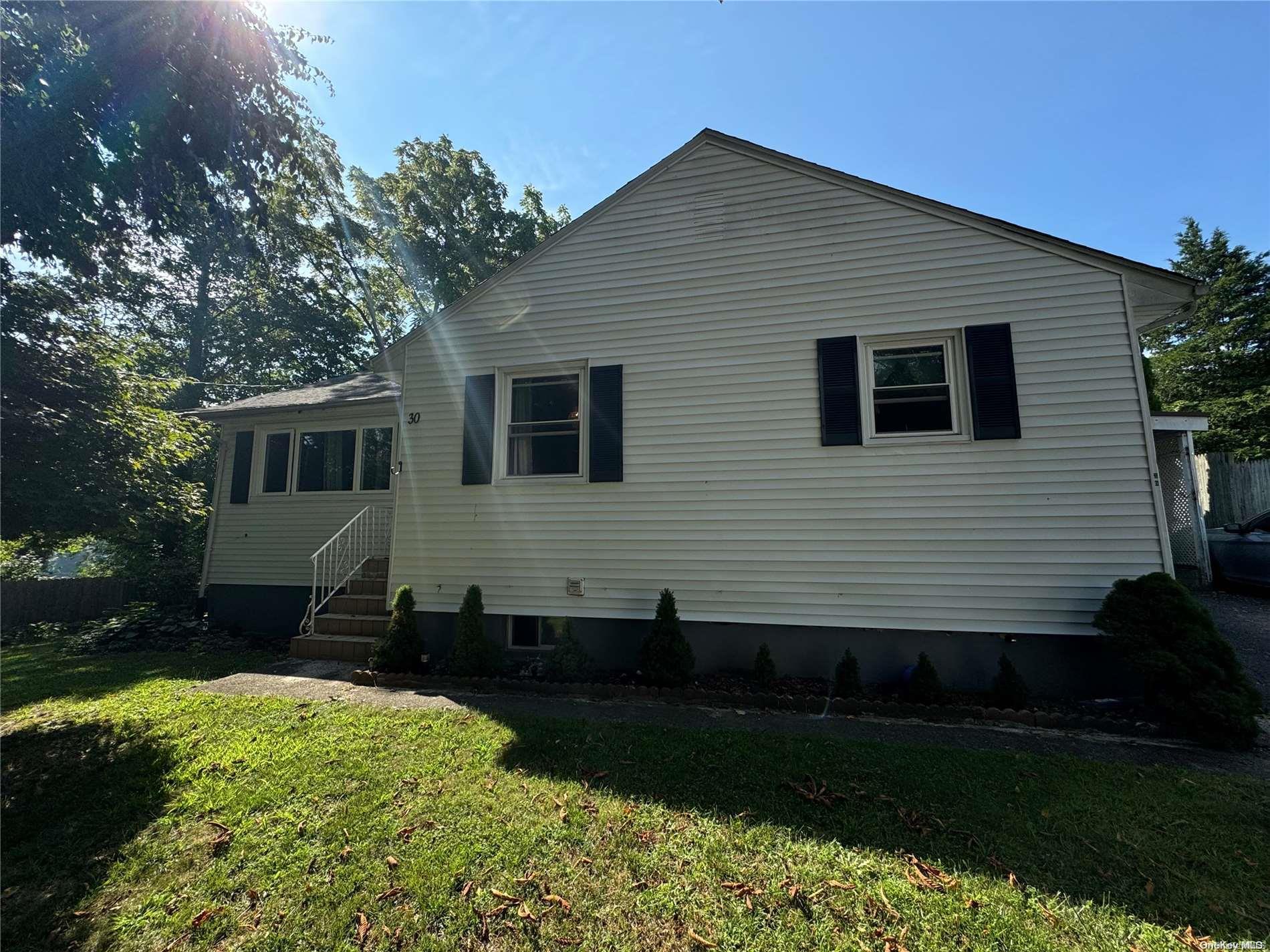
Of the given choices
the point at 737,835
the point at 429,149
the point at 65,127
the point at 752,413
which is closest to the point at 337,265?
the point at 429,149

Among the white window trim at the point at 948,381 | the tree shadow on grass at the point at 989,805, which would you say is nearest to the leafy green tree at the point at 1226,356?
the white window trim at the point at 948,381

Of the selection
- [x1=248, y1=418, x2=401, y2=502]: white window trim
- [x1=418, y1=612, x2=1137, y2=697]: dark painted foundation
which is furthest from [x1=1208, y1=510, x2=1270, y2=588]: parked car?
[x1=248, y1=418, x2=401, y2=502]: white window trim

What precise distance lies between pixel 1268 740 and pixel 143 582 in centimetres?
1891

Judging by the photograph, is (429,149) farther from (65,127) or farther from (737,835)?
(737,835)

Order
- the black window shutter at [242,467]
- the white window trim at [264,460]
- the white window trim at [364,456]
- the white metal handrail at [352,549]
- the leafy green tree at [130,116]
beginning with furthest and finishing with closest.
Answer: the black window shutter at [242,467] → the white window trim at [264,460] → the white window trim at [364,456] → the white metal handrail at [352,549] → the leafy green tree at [130,116]

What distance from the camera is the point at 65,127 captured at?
4.86m

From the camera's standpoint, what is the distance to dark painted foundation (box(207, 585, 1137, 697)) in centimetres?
483

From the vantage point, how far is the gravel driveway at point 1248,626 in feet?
16.5

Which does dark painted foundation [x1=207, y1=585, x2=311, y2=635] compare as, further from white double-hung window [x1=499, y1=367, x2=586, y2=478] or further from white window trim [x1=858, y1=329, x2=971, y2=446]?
white window trim [x1=858, y1=329, x2=971, y2=446]

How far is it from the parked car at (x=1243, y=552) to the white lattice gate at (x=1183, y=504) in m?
0.13

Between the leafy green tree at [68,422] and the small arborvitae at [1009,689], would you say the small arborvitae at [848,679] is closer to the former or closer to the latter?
the small arborvitae at [1009,689]

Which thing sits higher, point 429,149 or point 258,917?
point 429,149

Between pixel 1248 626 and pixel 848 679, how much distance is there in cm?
579

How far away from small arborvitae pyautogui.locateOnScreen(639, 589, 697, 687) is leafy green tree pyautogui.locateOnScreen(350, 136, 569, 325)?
1842cm
